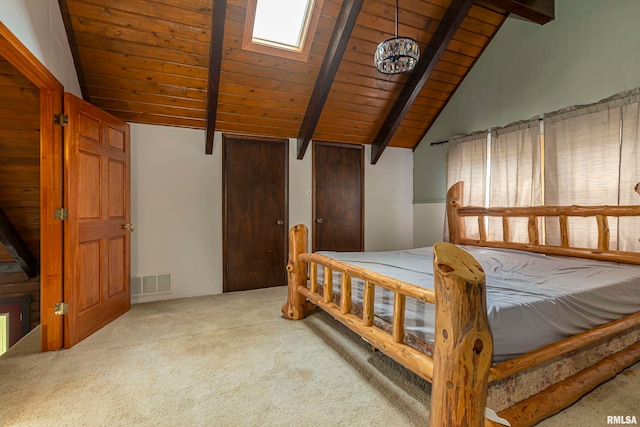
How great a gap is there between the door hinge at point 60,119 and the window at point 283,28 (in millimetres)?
1716

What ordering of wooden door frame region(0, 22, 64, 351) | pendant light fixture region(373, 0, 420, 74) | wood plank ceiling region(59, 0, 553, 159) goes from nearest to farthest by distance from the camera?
1. wooden door frame region(0, 22, 64, 351)
2. pendant light fixture region(373, 0, 420, 74)
3. wood plank ceiling region(59, 0, 553, 159)

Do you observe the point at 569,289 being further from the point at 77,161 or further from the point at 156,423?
the point at 77,161

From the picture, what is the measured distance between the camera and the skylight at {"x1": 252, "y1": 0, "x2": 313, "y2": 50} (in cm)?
304

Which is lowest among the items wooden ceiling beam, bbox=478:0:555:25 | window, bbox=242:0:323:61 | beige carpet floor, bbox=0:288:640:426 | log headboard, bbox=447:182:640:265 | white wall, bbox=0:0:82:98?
beige carpet floor, bbox=0:288:640:426

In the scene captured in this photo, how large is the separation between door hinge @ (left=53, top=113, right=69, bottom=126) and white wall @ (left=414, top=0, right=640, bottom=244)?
447 centimetres

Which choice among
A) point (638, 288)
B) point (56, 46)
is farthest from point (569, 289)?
point (56, 46)

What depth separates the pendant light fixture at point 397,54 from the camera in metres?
2.35

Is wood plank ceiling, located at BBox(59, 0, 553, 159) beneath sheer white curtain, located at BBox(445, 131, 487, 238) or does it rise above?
above

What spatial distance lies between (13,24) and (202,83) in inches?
65.2

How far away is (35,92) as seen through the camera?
2510mm

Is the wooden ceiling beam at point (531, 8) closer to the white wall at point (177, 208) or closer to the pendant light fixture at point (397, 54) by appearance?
the pendant light fixture at point (397, 54)

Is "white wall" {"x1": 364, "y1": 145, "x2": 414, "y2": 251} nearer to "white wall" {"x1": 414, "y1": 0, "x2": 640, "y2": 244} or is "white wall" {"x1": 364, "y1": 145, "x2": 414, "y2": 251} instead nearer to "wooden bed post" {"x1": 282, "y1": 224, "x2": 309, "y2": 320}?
"white wall" {"x1": 414, "y1": 0, "x2": 640, "y2": 244}

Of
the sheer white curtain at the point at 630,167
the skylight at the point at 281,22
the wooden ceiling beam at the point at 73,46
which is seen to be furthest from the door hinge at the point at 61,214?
the sheer white curtain at the point at 630,167

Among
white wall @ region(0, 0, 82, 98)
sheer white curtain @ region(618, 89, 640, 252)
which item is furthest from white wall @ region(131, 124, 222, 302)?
sheer white curtain @ region(618, 89, 640, 252)
